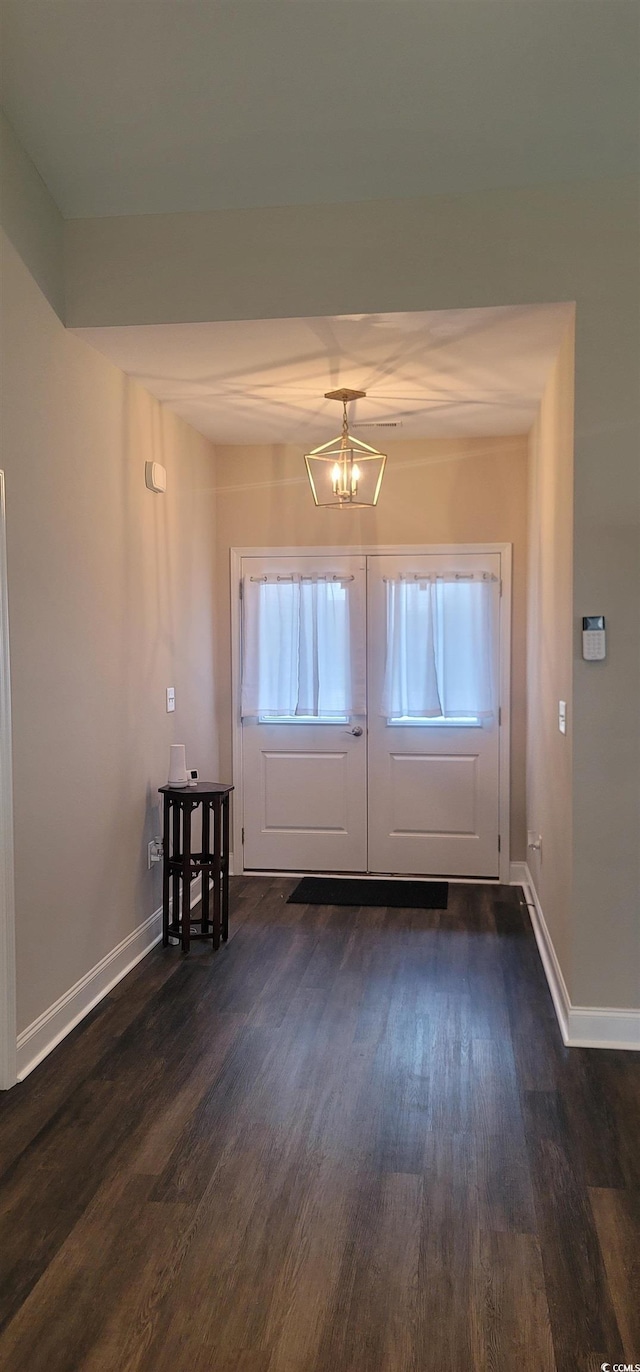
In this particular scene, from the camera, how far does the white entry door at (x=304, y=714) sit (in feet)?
18.4

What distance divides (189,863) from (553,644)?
189 centimetres

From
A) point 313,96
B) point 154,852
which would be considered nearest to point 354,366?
point 313,96

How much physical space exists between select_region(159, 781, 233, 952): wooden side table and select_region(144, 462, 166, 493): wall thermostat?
144cm

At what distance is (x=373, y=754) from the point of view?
5.61 m

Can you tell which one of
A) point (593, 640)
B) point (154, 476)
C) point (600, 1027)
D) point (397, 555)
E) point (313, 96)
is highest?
point (313, 96)

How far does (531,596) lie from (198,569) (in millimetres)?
1867

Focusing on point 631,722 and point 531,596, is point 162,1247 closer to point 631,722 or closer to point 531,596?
point 631,722

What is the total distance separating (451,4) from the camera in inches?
105

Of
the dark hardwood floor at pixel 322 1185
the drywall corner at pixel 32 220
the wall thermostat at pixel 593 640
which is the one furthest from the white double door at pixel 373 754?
the drywall corner at pixel 32 220

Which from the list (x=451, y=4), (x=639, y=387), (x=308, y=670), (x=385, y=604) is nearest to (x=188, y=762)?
(x=308, y=670)

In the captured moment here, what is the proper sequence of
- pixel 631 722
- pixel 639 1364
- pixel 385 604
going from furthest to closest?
pixel 385 604 < pixel 631 722 < pixel 639 1364

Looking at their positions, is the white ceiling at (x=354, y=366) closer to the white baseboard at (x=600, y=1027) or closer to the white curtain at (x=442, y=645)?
the white curtain at (x=442, y=645)

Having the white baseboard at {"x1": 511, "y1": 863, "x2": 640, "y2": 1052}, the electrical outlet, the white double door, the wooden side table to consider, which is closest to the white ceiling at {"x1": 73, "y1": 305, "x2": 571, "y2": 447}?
the white double door

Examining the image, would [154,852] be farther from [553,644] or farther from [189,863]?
[553,644]
